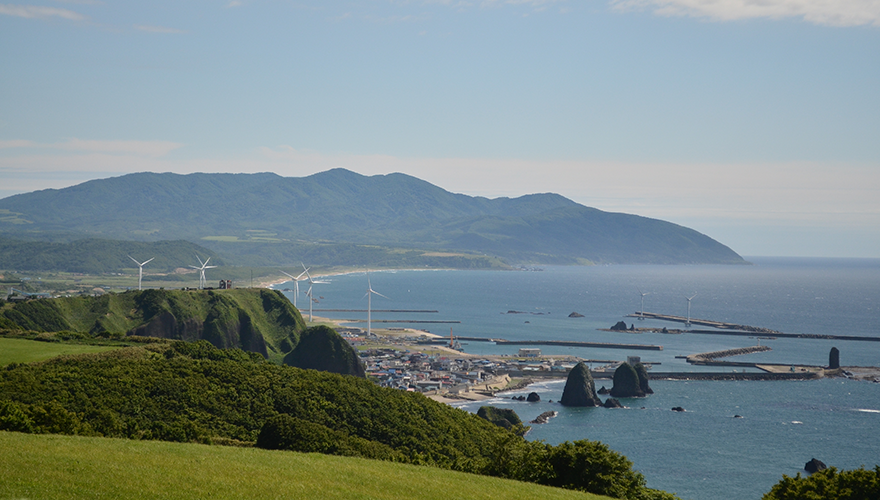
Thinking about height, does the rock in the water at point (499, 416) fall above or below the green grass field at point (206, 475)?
below

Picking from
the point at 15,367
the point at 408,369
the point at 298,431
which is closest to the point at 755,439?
the point at 408,369

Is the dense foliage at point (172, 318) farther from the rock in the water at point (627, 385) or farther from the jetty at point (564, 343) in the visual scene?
the rock in the water at point (627, 385)

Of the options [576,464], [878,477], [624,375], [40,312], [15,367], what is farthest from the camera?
[624,375]

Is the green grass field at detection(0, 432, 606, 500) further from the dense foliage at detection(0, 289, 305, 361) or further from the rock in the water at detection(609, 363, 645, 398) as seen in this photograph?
the rock in the water at detection(609, 363, 645, 398)

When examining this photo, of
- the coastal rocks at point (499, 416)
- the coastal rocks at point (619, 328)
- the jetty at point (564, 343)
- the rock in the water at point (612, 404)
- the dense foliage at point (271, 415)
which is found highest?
the dense foliage at point (271, 415)

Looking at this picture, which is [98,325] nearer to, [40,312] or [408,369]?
[40,312]

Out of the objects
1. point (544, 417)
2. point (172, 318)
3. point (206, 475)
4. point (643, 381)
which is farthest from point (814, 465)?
point (172, 318)

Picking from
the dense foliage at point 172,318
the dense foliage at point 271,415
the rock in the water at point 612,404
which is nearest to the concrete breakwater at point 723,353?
the rock in the water at point 612,404
